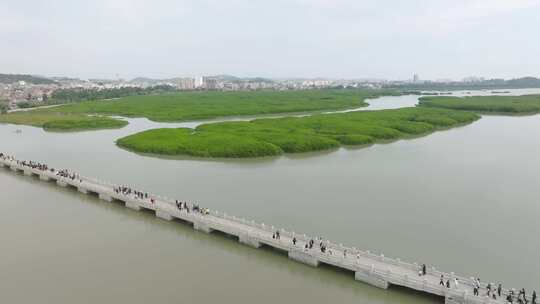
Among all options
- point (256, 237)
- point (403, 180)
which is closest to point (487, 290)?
point (256, 237)

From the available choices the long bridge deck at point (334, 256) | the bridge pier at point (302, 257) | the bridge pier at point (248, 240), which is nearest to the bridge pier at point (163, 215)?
the long bridge deck at point (334, 256)

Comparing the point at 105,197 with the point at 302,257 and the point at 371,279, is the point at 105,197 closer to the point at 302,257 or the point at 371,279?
the point at 302,257

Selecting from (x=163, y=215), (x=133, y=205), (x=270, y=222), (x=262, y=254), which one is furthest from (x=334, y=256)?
(x=133, y=205)

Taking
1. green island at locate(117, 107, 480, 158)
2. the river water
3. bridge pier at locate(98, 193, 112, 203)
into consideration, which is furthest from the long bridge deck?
green island at locate(117, 107, 480, 158)

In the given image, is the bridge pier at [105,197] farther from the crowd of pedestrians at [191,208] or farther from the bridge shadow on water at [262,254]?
the crowd of pedestrians at [191,208]

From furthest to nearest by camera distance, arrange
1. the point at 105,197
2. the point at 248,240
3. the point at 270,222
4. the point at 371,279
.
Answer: the point at 105,197, the point at 270,222, the point at 248,240, the point at 371,279

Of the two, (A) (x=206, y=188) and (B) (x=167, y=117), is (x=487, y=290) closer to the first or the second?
(A) (x=206, y=188)

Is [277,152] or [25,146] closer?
[277,152]

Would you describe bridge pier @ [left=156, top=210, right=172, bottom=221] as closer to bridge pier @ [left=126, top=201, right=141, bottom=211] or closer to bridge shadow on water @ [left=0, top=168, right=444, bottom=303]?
bridge shadow on water @ [left=0, top=168, right=444, bottom=303]
